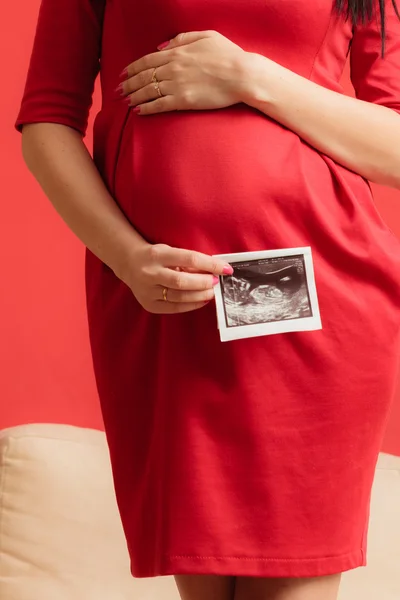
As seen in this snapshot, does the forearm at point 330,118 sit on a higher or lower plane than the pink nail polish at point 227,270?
higher

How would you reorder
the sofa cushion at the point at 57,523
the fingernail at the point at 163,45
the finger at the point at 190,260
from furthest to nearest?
the sofa cushion at the point at 57,523
the fingernail at the point at 163,45
the finger at the point at 190,260

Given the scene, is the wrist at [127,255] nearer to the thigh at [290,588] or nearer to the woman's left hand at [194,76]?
the woman's left hand at [194,76]

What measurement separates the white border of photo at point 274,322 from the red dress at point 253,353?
0.06 feet

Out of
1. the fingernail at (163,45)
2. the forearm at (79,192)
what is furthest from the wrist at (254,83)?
the forearm at (79,192)

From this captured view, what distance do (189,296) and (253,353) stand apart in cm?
11

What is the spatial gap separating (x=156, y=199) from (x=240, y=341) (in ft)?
0.62

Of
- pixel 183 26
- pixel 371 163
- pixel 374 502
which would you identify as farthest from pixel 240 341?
pixel 374 502

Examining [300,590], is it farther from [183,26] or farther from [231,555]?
[183,26]

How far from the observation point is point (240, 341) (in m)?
0.99

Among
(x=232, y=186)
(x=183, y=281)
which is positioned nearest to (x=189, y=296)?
(x=183, y=281)

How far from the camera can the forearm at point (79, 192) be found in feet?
3.32

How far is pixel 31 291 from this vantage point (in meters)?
2.18

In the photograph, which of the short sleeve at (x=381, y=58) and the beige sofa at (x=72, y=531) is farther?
the beige sofa at (x=72, y=531)

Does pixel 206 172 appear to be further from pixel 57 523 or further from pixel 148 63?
pixel 57 523
